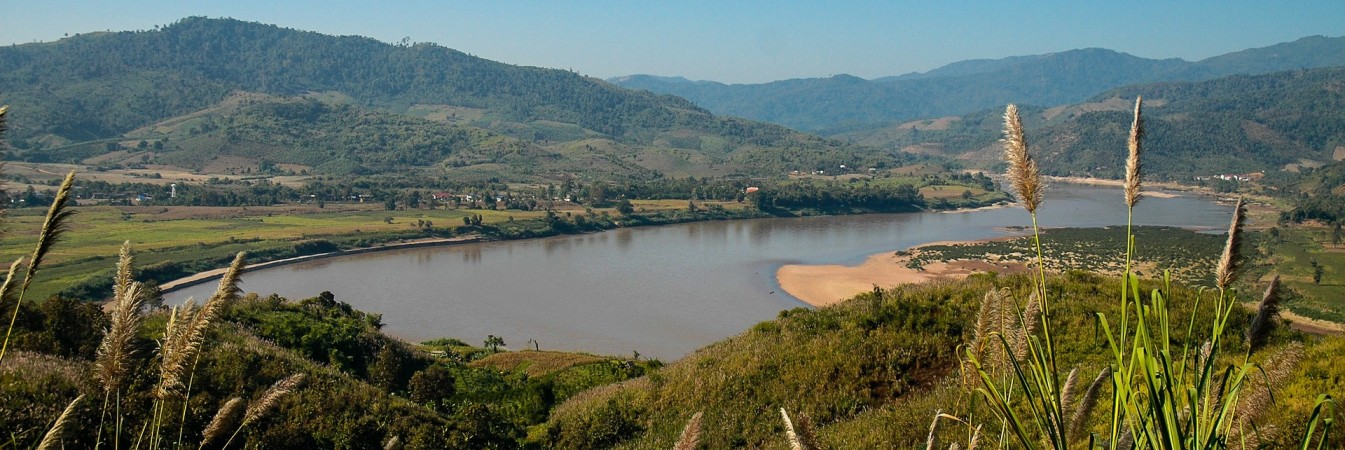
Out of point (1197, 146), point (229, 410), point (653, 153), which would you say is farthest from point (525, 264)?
point (1197, 146)

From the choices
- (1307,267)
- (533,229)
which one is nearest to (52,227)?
(1307,267)

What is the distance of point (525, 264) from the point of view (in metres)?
44.1

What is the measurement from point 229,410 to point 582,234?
5631 centimetres

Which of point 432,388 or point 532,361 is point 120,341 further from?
point 532,361

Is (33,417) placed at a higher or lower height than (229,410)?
lower

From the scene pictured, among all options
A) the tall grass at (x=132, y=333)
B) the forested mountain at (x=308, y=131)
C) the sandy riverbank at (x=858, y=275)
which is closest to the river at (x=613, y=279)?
the sandy riverbank at (x=858, y=275)

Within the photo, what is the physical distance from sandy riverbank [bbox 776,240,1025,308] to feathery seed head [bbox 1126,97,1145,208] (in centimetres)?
3053

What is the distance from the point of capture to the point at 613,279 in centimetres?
3834

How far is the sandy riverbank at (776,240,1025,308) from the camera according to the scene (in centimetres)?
3447

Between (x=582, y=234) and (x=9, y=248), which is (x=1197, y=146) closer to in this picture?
(x=582, y=234)

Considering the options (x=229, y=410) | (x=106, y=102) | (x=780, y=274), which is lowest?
(x=780, y=274)

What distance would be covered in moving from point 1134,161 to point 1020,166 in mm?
292

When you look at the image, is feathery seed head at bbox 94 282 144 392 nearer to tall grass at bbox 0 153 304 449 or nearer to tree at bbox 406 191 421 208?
tall grass at bbox 0 153 304 449

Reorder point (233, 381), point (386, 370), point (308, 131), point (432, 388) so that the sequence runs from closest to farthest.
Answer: point (233, 381) → point (432, 388) → point (386, 370) → point (308, 131)
